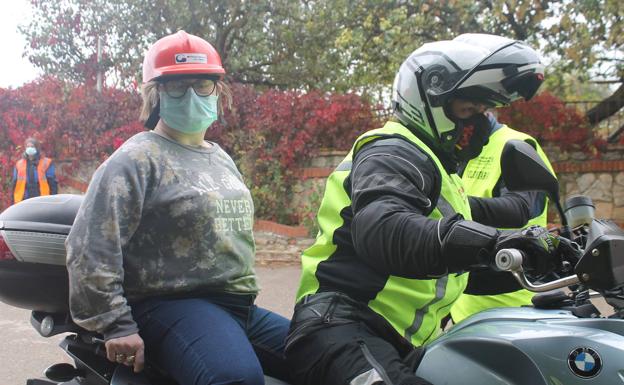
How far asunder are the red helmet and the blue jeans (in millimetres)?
885

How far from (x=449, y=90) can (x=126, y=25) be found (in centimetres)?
1279

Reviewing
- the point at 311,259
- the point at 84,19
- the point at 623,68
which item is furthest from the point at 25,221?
the point at 84,19

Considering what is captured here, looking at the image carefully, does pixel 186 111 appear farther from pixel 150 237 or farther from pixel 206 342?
pixel 206 342

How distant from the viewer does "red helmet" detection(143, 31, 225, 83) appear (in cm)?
256

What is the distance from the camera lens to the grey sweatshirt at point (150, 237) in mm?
2133

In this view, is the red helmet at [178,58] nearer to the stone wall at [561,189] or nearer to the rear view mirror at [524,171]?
the rear view mirror at [524,171]

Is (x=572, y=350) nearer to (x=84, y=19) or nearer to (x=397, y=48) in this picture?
(x=397, y=48)

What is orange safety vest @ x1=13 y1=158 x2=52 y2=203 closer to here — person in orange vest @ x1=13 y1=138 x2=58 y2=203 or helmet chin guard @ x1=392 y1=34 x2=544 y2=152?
person in orange vest @ x1=13 y1=138 x2=58 y2=203

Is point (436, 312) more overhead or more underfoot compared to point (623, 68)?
more underfoot

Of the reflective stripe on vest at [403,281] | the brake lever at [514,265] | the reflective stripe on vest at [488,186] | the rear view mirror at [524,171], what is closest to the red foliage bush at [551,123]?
the reflective stripe on vest at [488,186]

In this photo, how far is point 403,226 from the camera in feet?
5.53

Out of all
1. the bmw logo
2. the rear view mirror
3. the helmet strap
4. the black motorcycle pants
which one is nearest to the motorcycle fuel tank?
the bmw logo

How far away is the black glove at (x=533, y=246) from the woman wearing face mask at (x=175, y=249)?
921 millimetres

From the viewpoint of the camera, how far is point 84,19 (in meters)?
14.2
